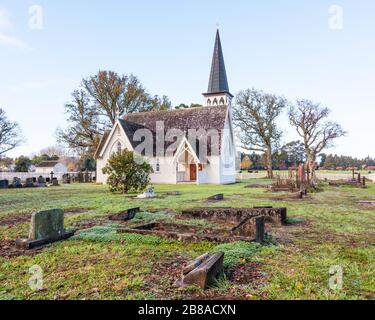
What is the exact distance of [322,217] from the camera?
378 inches

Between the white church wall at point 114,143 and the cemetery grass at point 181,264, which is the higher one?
the white church wall at point 114,143

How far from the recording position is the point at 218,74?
43.2 metres

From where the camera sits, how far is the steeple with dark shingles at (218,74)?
42938mm

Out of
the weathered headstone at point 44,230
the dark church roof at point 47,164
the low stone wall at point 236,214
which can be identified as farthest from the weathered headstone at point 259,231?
the dark church roof at point 47,164

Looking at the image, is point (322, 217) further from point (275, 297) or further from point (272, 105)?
point (272, 105)

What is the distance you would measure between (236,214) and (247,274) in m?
4.73

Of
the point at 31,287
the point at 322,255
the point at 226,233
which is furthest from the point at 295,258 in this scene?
the point at 31,287

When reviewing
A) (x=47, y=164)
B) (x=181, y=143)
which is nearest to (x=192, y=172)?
(x=181, y=143)

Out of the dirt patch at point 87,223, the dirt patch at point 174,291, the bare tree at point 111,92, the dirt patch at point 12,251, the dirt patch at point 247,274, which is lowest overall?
the dirt patch at point 12,251

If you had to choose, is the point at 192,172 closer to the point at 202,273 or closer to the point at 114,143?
the point at 114,143

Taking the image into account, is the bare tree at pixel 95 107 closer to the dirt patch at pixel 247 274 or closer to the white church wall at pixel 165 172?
the white church wall at pixel 165 172

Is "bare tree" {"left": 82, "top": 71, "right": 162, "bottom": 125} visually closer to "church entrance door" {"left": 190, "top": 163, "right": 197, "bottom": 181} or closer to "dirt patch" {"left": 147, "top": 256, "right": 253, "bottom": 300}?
"church entrance door" {"left": 190, "top": 163, "right": 197, "bottom": 181}

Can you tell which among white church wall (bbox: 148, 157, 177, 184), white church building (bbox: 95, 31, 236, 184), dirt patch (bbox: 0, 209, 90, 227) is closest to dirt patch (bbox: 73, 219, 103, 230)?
dirt patch (bbox: 0, 209, 90, 227)

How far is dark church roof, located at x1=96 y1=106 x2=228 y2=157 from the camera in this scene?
32588 millimetres
